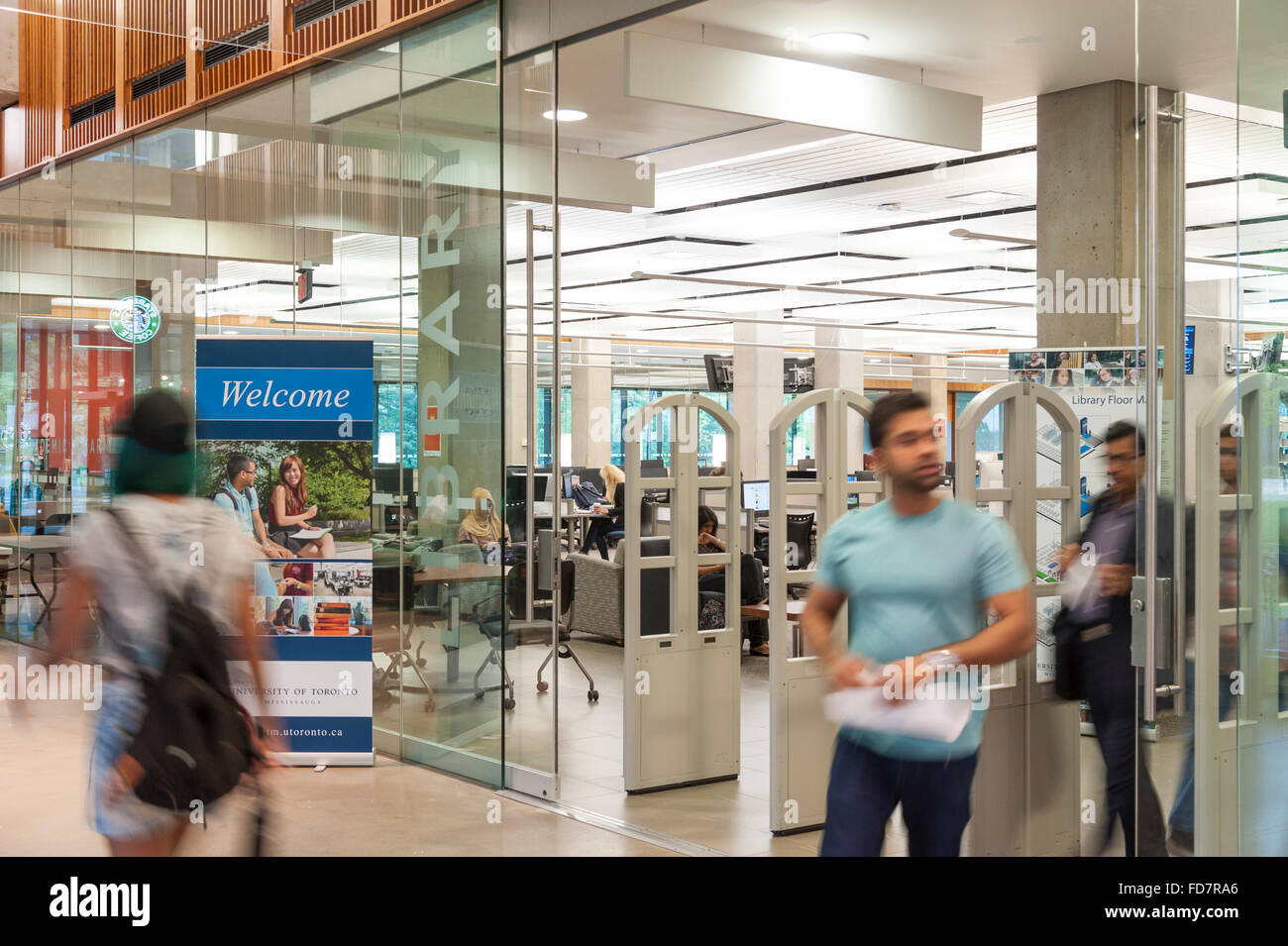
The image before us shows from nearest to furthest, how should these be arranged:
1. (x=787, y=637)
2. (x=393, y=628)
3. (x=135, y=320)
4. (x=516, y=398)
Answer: (x=787, y=637) → (x=516, y=398) → (x=393, y=628) → (x=135, y=320)

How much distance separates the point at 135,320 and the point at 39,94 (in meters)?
3.45

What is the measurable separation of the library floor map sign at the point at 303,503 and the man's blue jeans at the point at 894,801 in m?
3.65

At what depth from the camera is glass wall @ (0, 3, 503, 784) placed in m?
6.02

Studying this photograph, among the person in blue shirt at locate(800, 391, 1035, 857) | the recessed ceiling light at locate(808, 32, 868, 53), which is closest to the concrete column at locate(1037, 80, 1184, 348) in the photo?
the recessed ceiling light at locate(808, 32, 868, 53)

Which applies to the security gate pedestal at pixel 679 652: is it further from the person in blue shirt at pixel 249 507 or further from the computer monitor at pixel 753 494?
the computer monitor at pixel 753 494

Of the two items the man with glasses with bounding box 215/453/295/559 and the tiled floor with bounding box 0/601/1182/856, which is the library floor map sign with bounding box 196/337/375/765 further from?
the tiled floor with bounding box 0/601/1182/856

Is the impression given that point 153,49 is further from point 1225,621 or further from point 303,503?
point 1225,621

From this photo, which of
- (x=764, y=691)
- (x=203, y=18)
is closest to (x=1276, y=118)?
(x=764, y=691)

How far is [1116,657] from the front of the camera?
413 cm

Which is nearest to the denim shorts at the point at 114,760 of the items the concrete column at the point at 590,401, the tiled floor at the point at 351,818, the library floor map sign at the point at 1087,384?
the tiled floor at the point at 351,818

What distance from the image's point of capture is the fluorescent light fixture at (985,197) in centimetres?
1123

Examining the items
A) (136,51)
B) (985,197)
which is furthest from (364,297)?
(985,197)
